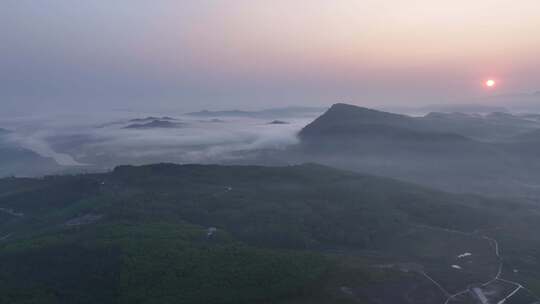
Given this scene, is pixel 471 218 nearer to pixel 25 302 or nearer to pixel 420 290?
pixel 420 290

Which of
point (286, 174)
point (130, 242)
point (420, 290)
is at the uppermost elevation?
point (286, 174)

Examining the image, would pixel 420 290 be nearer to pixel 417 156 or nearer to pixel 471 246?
pixel 471 246

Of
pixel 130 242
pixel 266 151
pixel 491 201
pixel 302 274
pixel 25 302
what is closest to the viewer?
pixel 25 302

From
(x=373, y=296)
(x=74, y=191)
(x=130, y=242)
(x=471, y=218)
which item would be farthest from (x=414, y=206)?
(x=74, y=191)

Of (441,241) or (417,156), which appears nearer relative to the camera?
(441,241)

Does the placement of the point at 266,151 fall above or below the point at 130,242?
above

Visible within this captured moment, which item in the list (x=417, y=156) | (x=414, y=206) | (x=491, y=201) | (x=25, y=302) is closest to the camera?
(x=25, y=302)

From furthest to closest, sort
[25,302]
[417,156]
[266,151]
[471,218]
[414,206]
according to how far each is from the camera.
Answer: [266,151], [417,156], [414,206], [471,218], [25,302]

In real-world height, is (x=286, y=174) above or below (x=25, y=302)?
above

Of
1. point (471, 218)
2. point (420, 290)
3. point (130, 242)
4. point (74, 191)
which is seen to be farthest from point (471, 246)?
point (74, 191)
